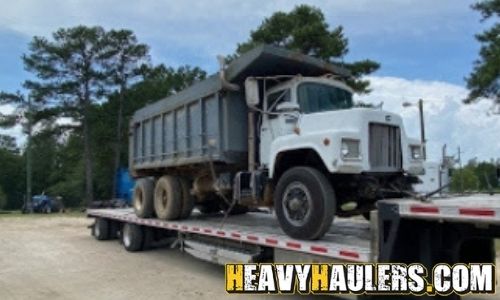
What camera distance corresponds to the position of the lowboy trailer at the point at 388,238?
6026mm

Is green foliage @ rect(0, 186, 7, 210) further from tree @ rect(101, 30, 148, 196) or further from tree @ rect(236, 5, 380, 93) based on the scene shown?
tree @ rect(236, 5, 380, 93)

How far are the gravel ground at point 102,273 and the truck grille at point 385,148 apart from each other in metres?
2.19

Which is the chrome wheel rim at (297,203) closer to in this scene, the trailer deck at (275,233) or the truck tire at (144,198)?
the trailer deck at (275,233)

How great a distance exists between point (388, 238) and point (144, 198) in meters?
8.39

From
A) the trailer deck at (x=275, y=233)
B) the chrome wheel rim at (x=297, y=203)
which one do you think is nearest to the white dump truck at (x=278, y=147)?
the chrome wheel rim at (x=297, y=203)

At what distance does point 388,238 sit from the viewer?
655 cm

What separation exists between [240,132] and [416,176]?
10.6 feet

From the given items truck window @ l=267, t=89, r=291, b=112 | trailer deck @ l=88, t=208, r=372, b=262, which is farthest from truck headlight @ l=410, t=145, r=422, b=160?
truck window @ l=267, t=89, r=291, b=112

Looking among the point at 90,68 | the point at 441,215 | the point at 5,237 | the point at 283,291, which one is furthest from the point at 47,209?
the point at 441,215

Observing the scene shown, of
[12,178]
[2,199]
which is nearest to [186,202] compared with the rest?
[2,199]

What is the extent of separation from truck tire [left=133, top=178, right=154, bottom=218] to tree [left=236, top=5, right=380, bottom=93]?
63.4ft

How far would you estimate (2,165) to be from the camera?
80438mm

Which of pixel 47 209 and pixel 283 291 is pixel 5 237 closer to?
pixel 283 291

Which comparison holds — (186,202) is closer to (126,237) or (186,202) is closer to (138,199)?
(138,199)
